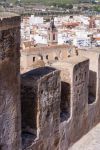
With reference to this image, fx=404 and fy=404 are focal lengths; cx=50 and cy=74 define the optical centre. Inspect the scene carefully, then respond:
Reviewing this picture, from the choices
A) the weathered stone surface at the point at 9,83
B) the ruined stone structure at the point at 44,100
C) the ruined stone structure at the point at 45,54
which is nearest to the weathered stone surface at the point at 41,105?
the ruined stone structure at the point at 44,100

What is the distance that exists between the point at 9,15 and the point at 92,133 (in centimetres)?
539

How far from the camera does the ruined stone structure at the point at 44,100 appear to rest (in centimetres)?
732

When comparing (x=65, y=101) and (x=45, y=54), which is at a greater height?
(x=65, y=101)

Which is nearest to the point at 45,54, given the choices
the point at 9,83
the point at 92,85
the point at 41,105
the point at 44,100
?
the point at 92,85

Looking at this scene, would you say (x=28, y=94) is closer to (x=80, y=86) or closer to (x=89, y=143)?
(x=80, y=86)

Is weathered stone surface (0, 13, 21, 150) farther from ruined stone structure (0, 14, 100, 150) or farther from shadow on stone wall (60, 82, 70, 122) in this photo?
shadow on stone wall (60, 82, 70, 122)

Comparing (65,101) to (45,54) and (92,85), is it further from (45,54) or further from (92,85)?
(45,54)

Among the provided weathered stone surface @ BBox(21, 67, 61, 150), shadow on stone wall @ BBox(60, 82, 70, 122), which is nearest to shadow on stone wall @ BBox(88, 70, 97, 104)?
shadow on stone wall @ BBox(60, 82, 70, 122)

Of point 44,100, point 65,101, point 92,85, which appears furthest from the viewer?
point 92,85

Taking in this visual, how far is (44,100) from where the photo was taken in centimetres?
883

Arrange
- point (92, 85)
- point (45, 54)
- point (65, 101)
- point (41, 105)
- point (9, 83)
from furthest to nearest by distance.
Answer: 1. point (45, 54)
2. point (92, 85)
3. point (65, 101)
4. point (41, 105)
5. point (9, 83)

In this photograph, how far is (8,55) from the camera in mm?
7258

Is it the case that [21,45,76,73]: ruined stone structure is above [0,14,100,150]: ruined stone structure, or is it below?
below

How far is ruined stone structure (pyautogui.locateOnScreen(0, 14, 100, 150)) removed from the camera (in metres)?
7.32
